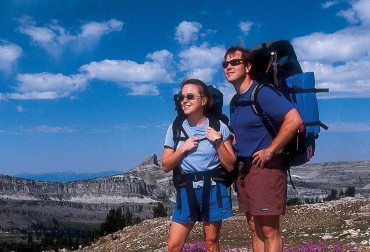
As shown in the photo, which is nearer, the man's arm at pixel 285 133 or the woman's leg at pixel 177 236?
the man's arm at pixel 285 133

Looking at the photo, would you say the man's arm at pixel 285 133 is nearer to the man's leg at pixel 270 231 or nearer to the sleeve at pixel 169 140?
the man's leg at pixel 270 231

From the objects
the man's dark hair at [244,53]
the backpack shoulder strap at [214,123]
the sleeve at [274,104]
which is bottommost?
the backpack shoulder strap at [214,123]

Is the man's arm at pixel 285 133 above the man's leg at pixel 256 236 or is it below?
above

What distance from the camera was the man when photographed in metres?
6.16

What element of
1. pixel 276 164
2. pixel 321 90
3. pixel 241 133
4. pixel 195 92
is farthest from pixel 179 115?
pixel 321 90

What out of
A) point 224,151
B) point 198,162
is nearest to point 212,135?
point 224,151

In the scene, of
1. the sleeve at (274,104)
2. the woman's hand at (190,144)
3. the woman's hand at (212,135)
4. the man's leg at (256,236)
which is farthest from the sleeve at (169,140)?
the man's leg at (256,236)

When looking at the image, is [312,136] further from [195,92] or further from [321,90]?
→ [195,92]

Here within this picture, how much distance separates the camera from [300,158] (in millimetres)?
6527

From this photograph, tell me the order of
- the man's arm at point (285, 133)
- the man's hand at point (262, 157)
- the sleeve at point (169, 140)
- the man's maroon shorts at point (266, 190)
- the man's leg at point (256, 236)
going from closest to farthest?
the man's arm at point (285, 133) → the man's hand at point (262, 157) → the man's maroon shorts at point (266, 190) → the sleeve at point (169, 140) → the man's leg at point (256, 236)

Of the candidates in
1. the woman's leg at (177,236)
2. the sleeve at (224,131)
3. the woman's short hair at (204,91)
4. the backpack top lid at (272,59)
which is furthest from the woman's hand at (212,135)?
the woman's leg at (177,236)

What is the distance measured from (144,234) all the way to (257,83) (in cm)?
2659

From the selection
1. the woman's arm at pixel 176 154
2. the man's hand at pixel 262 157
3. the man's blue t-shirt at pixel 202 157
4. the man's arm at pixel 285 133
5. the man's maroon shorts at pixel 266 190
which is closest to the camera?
the man's arm at pixel 285 133

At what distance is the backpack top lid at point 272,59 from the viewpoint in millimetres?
6621
